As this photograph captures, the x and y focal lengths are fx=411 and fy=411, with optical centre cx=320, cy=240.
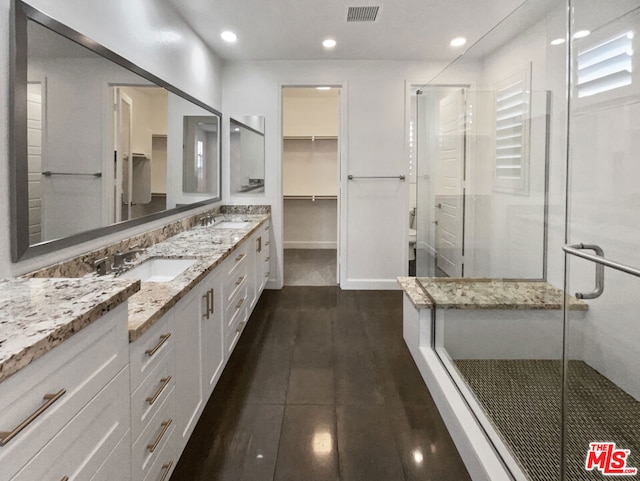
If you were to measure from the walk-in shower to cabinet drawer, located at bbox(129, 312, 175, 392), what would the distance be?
1.42 metres

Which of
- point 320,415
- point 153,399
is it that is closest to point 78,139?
point 153,399

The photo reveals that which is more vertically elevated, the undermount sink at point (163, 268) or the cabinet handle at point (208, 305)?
the undermount sink at point (163, 268)

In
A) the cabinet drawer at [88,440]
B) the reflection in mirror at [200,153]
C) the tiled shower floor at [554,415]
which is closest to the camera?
the cabinet drawer at [88,440]

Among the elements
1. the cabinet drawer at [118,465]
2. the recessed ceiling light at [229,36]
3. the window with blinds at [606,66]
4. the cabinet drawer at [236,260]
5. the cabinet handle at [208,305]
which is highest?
the recessed ceiling light at [229,36]

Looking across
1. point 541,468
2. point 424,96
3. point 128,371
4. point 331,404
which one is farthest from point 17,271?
point 424,96

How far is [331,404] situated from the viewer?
2.32 m

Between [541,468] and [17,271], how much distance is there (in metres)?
2.16

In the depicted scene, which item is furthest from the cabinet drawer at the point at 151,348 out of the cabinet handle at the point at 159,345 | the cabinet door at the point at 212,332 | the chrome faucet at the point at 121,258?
the chrome faucet at the point at 121,258

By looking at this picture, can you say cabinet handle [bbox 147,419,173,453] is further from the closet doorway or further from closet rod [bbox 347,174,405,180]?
the closet doorway

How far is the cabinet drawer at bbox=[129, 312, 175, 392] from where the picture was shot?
1264mm

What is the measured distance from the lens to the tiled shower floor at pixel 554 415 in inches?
66.0

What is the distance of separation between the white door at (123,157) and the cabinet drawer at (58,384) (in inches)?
49.7

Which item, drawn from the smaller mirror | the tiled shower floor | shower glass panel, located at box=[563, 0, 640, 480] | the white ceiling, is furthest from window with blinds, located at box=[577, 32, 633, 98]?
the smaller mirror

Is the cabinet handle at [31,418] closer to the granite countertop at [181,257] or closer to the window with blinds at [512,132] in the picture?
the granite countertop at [181,257]
